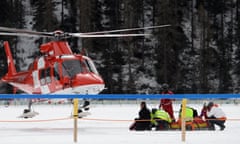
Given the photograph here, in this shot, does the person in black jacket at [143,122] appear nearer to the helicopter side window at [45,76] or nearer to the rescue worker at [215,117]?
the rescue worker at [215,117]

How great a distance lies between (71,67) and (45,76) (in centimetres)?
131

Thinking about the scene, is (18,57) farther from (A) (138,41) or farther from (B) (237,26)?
(B) (237,26)

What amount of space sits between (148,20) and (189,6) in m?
6.50

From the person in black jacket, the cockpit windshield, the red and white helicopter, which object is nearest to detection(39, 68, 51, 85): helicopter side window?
the red and white helicopter

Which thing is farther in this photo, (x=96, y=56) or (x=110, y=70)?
(x=96, y=56)

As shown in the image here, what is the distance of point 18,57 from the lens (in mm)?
50500

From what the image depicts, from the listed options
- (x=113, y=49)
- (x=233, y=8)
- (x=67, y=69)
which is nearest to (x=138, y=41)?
(x=113, y=49)

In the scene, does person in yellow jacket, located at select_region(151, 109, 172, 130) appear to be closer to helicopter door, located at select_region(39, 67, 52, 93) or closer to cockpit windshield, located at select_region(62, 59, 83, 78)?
cockpit windshield, located at select_region(62, 59, 83, 78)

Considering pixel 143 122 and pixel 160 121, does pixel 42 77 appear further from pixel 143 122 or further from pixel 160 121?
pixel 160 121

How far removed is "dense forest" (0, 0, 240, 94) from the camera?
46750mm

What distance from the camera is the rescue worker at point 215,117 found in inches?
505

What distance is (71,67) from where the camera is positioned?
15609 millimetres

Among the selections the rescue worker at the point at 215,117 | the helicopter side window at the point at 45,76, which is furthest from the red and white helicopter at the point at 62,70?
the rescue worker at the point at 215,117

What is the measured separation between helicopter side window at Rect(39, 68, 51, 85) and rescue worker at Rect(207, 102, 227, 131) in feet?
19.4
